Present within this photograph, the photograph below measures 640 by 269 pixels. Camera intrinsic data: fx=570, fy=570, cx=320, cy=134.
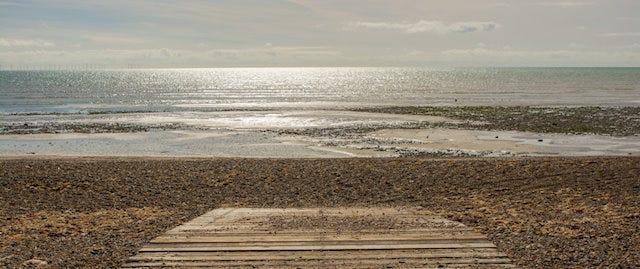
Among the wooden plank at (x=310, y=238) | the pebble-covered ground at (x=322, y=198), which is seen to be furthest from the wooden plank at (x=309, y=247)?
the pebble-covered ground at (x=322, y=198)

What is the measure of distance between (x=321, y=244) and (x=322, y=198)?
666 centimetres

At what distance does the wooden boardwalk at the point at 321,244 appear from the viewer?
27.3ft

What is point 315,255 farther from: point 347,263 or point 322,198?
point 322,198

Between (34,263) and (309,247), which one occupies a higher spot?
(309,247)

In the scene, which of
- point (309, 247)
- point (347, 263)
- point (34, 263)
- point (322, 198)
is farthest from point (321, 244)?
point (322, 198)

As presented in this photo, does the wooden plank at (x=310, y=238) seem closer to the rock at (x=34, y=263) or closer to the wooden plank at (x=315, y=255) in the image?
the wooden plank at (x=315, y=255)

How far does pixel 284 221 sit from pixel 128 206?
5838mm

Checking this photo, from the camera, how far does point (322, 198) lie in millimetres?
15711

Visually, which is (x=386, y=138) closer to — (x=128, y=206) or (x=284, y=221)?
(x=128, y=206)

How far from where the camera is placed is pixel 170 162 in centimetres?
2289

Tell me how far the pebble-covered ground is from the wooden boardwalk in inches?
25.2

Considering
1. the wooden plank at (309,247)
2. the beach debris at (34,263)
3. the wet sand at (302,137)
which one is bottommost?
the wet sand at (302,137)

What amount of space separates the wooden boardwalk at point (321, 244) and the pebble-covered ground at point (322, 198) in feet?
2.10

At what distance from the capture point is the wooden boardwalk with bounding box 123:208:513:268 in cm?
834
